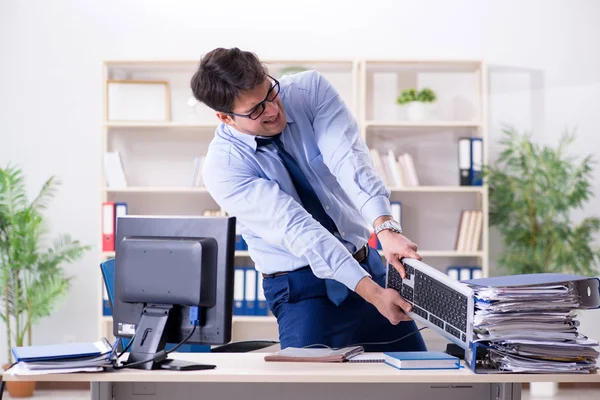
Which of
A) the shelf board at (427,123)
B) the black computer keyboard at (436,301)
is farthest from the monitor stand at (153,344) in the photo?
the shelf board at (427,123)

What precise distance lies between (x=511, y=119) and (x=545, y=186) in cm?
67

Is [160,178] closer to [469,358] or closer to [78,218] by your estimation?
[78,218]

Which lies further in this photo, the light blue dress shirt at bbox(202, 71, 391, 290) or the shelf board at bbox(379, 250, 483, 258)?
the shelf board at bbox(379, 250, 483, 258)

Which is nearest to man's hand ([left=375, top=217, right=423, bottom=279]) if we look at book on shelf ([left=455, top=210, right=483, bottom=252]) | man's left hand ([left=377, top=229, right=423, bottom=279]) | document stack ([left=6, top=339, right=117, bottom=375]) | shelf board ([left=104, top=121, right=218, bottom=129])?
man's left hand ([left=377, top=229, right=423, bottom=279])

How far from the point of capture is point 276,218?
6.90ft

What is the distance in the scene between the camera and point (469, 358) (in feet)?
6.01

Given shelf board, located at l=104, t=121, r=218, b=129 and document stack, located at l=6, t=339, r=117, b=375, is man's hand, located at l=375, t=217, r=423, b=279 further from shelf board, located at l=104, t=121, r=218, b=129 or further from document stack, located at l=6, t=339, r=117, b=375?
shelf board, located at l=104, t=121, r=218, b=129

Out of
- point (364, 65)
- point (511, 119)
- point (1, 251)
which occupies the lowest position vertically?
point (1, 251)

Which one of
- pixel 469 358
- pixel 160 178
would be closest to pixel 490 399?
pixel 469 358

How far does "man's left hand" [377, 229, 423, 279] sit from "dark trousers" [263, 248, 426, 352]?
0.75ft

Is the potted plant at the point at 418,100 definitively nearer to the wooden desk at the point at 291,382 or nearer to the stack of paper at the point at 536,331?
the wooden desk at the point at 291,382

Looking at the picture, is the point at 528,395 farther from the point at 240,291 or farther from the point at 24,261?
the point at 24,261

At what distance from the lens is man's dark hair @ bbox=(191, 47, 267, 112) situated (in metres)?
1.99

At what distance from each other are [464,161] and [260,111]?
2882mm
